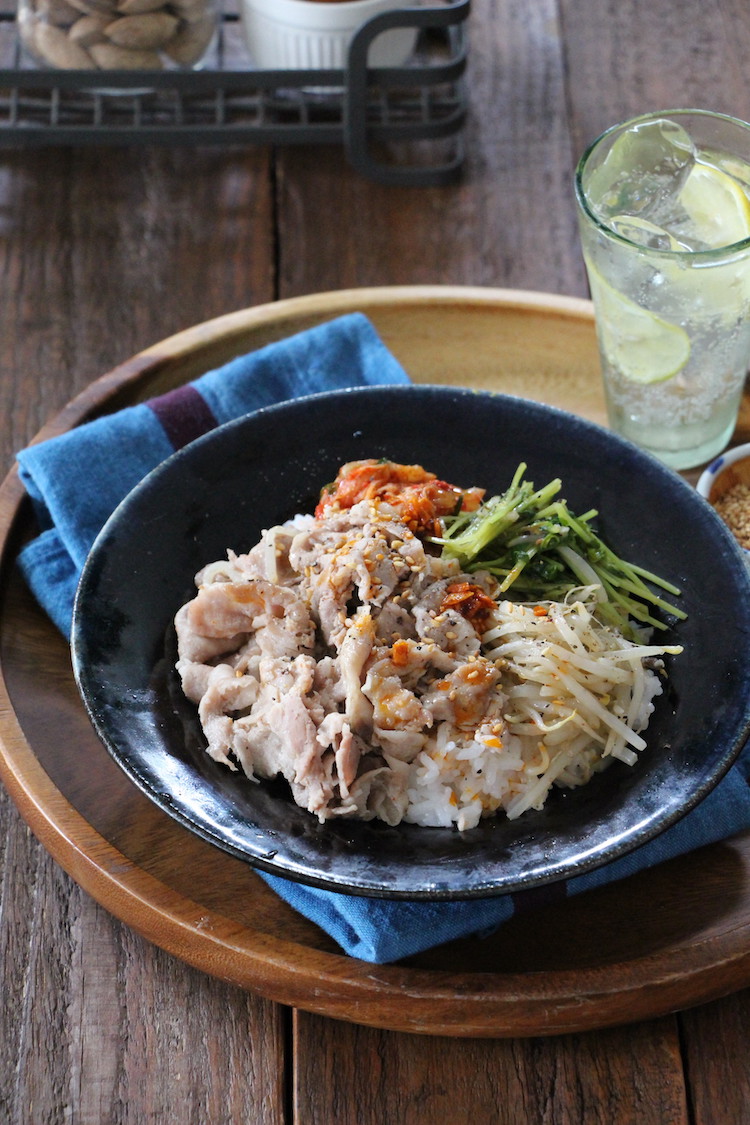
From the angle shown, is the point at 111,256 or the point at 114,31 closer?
the point at 114,31

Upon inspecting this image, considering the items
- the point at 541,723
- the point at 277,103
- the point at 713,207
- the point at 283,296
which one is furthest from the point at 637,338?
the point at 277,103

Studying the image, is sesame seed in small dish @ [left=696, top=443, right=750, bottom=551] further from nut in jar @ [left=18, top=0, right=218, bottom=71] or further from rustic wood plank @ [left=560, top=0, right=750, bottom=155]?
nut in jar @ [left=18, top=0, right=218, bottom=71]

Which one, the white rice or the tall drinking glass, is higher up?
the tall drinking glass

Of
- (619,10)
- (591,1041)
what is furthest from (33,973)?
(619,10)

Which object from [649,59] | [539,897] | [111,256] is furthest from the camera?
[649,59]

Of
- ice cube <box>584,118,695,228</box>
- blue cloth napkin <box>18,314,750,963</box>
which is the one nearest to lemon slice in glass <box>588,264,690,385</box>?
ice cube <box>584,118,695,228</box>

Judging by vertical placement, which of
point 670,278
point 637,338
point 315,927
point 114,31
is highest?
point 114,31

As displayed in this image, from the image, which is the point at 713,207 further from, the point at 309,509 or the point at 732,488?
the point at 309,509
